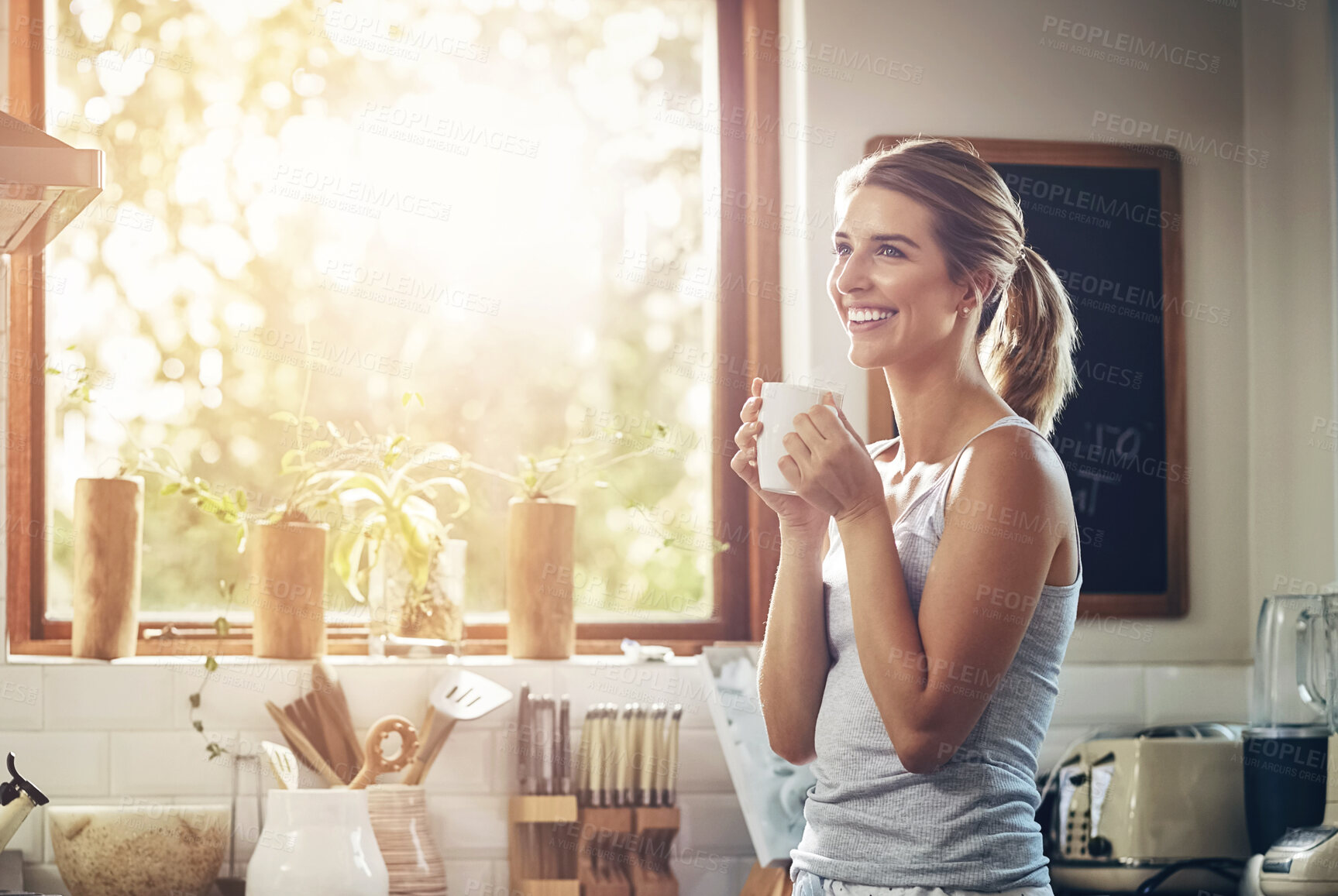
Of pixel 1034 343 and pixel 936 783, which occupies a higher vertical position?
pixel 1034 343

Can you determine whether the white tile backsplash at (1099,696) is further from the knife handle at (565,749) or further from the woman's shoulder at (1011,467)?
the woman's shoulder at (1011,467)

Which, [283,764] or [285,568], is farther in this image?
[285,568]

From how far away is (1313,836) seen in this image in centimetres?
165

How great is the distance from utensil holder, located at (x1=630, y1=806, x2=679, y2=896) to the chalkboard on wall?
2.78 ft

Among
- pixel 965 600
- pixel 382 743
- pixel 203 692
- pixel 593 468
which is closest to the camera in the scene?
pixel 965 600

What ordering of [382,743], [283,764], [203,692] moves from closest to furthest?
1. [283,764]
2. [382,743]
3. [203,692]

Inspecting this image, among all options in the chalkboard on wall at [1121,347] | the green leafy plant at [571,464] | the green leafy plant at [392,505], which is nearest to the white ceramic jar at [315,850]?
the green leafy plant at [392,505]

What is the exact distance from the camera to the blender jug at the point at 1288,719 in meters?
1.74

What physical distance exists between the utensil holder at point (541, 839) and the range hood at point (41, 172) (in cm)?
109

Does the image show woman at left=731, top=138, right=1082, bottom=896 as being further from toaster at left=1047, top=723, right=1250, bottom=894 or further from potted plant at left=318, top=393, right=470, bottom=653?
potted plant at left=318, top=393, right=470, bottom=653

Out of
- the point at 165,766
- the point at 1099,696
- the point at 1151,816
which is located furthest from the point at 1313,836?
the point at 165,766

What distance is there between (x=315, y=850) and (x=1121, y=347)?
1603mm

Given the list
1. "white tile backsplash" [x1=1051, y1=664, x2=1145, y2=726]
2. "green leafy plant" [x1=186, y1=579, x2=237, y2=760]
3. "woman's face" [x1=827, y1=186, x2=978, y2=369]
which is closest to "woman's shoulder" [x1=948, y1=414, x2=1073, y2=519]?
"woman's face" [x1=827, y1=186, x2=978, y2=369]

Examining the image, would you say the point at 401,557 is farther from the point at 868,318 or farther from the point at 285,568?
the point at 868,318
